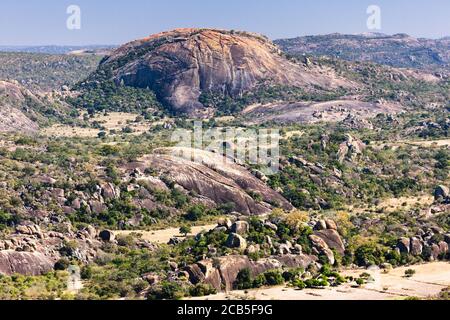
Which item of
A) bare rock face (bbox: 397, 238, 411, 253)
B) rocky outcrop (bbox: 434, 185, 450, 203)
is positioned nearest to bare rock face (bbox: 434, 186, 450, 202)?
rocky outcrop (bbox: 434, 185, 450, 203)

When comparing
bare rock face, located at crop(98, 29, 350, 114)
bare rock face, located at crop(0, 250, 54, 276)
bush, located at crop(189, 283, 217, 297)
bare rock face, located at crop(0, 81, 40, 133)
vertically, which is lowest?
bush, located at crop(189, 283, 217, 297)

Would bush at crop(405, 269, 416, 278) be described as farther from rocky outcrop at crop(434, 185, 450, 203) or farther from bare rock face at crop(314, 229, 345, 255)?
rocky outcrop at crop(434, 185, 450, 203)

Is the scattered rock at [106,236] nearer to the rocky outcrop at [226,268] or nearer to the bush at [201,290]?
the rocky outcrop at [226,268]

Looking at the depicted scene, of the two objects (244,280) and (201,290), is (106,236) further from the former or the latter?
(244,280)

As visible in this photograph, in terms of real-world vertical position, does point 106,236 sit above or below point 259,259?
above

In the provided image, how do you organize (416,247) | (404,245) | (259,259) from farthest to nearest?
(416,247)
(404,245)
(259,259)

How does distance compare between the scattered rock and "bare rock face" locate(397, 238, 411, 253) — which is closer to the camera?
"bare rock face" locate(397, 238, 411, 253)

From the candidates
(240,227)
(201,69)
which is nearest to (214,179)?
(240,227)

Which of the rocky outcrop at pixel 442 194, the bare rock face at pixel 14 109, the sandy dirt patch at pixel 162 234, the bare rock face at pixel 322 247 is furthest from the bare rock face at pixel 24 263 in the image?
the bare rock face at pixel 14 109
